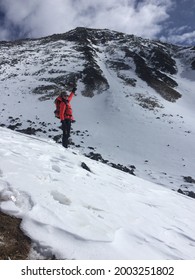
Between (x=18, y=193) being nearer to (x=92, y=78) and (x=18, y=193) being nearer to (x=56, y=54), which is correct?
(x=92, y=78)

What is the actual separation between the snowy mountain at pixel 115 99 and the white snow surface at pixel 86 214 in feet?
34.2

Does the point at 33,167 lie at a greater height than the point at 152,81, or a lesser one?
lesser

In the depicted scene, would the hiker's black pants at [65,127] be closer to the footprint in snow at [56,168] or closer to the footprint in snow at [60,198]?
the footprint in snow at [56,168]

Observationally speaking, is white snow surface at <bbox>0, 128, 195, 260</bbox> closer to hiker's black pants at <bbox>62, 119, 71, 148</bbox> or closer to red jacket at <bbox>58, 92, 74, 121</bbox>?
red jacket at <bbox>58, 92, 74, 121</bbox>

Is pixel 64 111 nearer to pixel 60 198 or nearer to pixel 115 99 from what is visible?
pixel 60 198

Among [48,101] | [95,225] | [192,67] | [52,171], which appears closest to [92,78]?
[48,101]

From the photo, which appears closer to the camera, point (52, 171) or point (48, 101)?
point (52, 171)

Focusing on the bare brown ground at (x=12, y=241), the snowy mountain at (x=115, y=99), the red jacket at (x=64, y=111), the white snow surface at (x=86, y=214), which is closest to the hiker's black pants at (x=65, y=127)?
the red jacket at (x=64, y=111)

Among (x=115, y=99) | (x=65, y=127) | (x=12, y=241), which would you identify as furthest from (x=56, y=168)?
(x=115, y=99)

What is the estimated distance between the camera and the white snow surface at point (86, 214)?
180 inches

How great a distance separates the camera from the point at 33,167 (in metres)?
7.82

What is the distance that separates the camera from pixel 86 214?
18.7 feet

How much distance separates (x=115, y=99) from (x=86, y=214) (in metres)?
31.7
